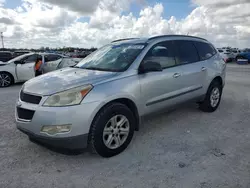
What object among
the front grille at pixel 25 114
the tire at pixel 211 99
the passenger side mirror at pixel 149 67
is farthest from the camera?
the tire at pixel 211 99

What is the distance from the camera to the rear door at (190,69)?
4348 mm

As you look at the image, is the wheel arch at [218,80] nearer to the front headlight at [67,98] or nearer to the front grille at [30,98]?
the front headlight at [67,98]

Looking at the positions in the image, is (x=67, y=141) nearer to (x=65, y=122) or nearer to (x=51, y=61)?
(x=65, y=122)

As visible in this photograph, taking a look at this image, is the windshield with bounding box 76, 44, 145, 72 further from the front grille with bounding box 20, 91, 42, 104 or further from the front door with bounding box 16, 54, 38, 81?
the front door with bounding box 16, 54, 38, 81

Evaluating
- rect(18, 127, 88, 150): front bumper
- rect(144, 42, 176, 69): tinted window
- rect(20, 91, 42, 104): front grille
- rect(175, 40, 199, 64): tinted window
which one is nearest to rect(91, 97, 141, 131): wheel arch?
rect(18, 127, 88, 150): front bumper

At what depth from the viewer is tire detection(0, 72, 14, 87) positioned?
907 centimetres

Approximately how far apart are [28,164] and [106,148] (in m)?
1.10

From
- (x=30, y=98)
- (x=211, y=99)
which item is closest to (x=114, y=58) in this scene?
(x=30, y=98)

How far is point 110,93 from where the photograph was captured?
9.88 feet

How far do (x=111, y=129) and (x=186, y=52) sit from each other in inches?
97.2

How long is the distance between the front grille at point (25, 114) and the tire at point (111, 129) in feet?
2.70

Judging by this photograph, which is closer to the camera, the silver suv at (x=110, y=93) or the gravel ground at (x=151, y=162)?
the gravel ground at (x=151, y=162)

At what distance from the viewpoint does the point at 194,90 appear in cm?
464

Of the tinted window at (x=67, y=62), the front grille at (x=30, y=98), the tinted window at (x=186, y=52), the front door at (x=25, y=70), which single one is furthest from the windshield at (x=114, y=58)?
the tinted window at (x=67, y=62)
